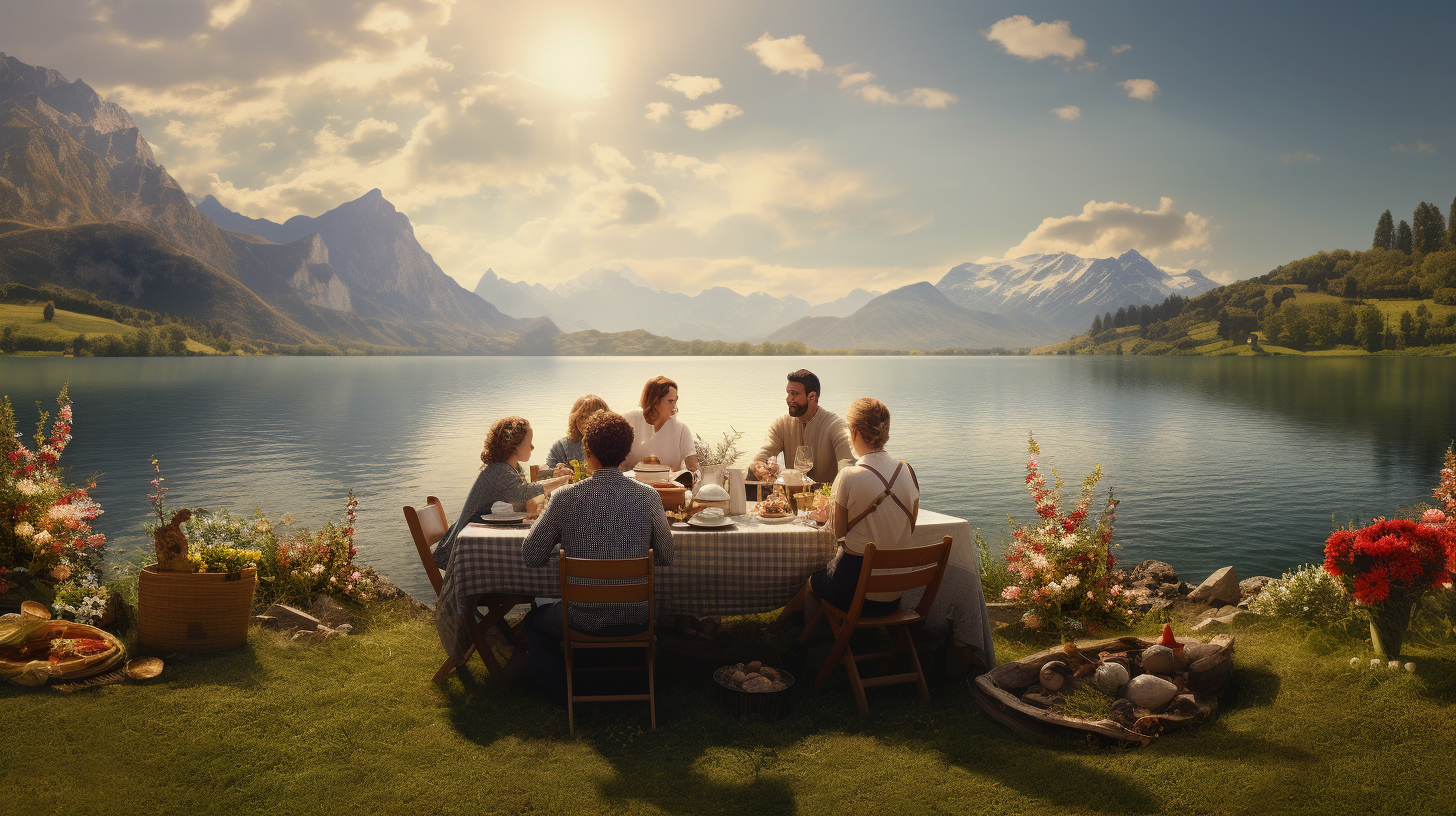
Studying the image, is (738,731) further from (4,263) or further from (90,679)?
(4,263)

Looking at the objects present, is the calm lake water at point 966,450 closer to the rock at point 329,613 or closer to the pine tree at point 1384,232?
the rock at point 329,613

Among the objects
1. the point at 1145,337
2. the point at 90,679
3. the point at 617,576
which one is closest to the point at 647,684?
the point at 617,576

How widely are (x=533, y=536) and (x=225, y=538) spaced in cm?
551

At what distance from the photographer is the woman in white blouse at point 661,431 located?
289 inches

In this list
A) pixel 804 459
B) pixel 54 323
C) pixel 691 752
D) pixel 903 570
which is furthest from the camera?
pixel 54 323

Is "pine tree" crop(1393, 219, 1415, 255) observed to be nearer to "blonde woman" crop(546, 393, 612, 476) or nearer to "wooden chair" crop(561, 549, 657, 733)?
"blonde woman" crop(546, 393, 612, 476)

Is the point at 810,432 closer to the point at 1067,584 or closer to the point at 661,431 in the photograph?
the point at 661,431

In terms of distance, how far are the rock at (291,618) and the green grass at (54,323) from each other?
157659 millimetres

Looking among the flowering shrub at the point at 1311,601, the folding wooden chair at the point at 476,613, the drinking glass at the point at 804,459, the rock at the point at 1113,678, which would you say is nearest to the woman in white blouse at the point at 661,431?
the drinking glass at the point at 804,459

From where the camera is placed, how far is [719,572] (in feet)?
16.3

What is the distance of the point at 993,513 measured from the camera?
1802cm

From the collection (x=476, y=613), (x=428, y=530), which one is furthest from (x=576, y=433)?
(x=476, y=613)

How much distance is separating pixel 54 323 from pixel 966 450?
16666 centimetres

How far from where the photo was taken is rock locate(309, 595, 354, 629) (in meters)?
6.65
